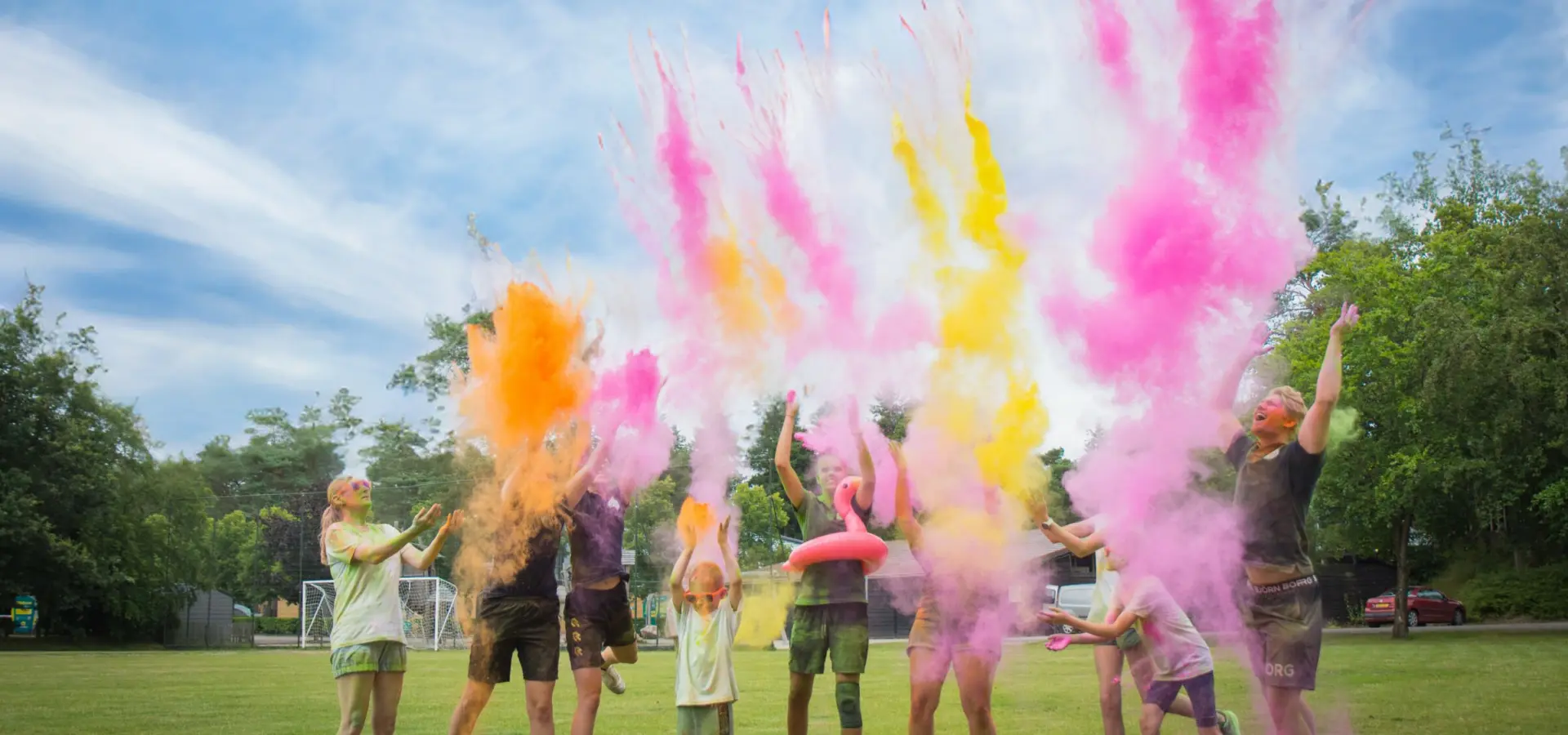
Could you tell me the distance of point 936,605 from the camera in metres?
7.30

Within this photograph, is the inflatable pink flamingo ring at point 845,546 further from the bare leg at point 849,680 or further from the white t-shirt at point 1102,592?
the white t-shirt at point 1102,592

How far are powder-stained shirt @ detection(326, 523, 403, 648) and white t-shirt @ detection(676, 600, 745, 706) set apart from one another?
1.88 metres

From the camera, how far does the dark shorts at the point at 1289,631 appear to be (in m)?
6.09

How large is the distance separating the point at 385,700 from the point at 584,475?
1905mm

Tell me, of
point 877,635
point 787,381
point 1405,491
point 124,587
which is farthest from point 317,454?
point 787,381

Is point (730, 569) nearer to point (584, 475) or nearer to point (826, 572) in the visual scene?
point (826, 572)

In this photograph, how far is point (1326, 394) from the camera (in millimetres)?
5934

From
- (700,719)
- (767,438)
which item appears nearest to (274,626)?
(767,438)

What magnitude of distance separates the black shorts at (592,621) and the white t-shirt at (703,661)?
445 millimetres

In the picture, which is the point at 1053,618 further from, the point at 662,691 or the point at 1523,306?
the point at 1523,306

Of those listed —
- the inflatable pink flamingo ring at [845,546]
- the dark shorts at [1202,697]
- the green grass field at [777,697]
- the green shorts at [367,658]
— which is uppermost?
the inflatable pink flamingo ring at [845,546]

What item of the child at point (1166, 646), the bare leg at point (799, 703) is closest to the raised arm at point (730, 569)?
the bare leg at point (799, 703)

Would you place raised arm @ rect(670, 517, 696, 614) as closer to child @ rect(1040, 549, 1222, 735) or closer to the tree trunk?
child @ rect(1040, 549, 1222, 735)

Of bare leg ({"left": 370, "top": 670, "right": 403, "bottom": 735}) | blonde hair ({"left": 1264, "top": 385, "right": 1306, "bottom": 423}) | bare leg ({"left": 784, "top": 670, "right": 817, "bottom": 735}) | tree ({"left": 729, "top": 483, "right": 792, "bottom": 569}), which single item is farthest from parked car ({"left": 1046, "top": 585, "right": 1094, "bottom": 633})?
bare leg ({"left": 370, "top": 670, "right": 403, "bottom": 735})
